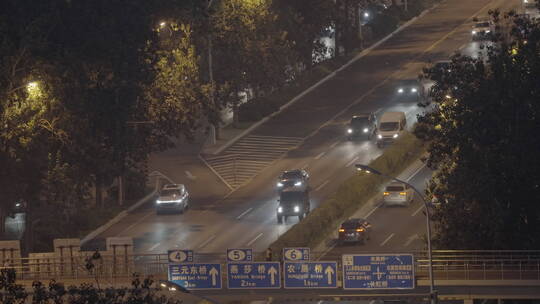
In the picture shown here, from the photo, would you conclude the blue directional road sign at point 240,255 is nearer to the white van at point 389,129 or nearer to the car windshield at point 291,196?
the car windshield at point 291,196

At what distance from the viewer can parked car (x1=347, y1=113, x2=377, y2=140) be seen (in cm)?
10419

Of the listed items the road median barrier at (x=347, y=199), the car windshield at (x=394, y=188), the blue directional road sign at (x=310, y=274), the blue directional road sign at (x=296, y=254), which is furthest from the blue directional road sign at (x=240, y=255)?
the car windshield at (x=394, y=188)

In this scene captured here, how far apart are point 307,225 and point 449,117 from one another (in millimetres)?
14575

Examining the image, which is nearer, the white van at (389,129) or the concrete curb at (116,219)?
the concrete curb at (116,219)

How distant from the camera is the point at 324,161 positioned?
99.6m

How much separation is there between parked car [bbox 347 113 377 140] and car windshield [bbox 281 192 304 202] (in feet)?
67.4

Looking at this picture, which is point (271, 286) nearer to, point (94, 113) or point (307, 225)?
point (307, 225)

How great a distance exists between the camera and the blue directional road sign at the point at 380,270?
195ft

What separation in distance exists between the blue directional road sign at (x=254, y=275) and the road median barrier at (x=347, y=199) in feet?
38.2

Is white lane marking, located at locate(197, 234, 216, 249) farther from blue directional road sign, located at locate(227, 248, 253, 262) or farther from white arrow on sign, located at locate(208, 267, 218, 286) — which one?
white arrow on sign, located at locate(208, 267, 218, 286)

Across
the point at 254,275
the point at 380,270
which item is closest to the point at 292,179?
the point at 254,275

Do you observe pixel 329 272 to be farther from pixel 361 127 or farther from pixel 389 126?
pixel 361 127

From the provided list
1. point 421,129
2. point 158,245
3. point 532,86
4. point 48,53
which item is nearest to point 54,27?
point 48,53

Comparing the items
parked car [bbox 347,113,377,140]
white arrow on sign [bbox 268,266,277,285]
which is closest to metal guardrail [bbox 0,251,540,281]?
white arrow on sign [bbox 268,266,277,285]
